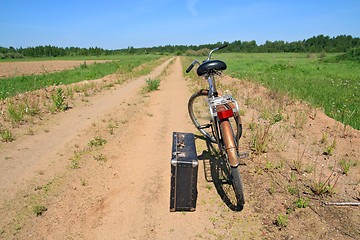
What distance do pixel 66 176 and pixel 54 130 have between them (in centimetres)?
247

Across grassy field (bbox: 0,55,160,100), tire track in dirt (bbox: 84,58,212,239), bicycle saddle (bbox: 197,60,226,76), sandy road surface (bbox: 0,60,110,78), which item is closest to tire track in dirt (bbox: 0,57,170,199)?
tire track in dirt (bbox: 84,58,212,239)

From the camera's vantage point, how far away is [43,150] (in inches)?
172

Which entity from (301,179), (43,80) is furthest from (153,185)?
(43,80)

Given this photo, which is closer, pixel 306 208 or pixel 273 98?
pixel 306 208

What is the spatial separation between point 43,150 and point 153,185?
Result: 8.92 ft

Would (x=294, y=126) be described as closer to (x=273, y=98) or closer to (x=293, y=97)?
(x=293, y=97)

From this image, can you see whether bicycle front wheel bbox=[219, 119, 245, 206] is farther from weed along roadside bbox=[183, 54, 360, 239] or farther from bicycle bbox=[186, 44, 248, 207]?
weed along roadside bbox=[183, 54, 360, 239]

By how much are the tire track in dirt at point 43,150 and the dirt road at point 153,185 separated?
2cm

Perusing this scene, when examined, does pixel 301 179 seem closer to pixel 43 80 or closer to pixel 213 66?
pixel 213 66

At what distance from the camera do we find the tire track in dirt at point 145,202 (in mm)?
2416

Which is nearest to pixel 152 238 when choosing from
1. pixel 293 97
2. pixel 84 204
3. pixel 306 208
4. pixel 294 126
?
pixel 84 204

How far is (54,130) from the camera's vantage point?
5453 mm

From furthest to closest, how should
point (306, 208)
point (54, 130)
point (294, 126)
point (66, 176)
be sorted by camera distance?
point (54, 130), point (294, 126), point (66, 176), point (306, 208)

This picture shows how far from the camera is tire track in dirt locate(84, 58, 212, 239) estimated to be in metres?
2.42
